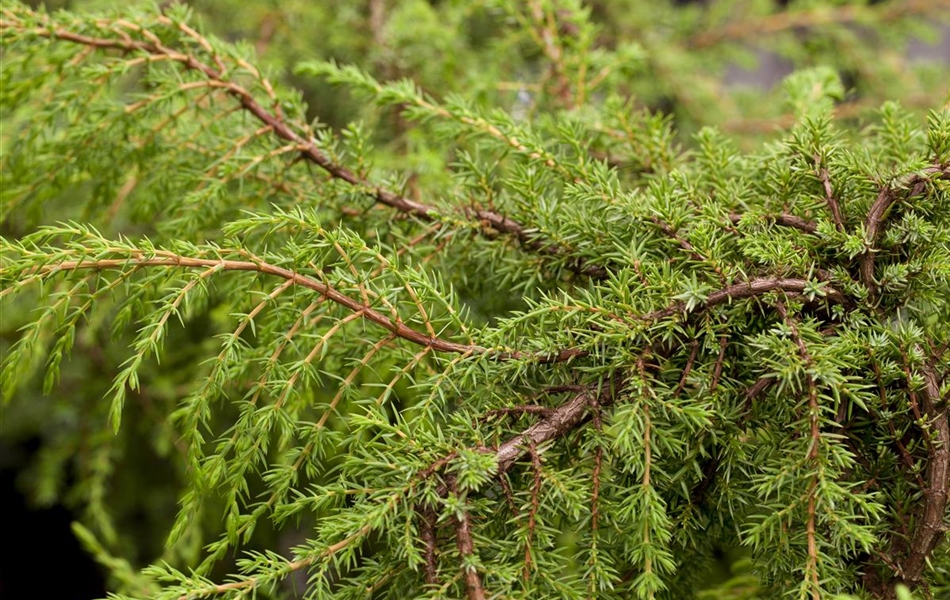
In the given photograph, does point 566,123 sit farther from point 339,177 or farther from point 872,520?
point 872,520

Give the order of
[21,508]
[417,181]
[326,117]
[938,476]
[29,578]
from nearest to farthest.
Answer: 1. [938,476]
2. [417,181]
3. [326,117]
4. [29,578]
5. [21,508]

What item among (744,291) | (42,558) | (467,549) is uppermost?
(744,291)

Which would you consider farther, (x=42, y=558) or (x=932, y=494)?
(x=42, y=558)

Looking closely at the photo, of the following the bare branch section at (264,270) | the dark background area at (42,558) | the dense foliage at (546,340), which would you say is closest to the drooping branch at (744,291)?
the dense foliage at (546,340)

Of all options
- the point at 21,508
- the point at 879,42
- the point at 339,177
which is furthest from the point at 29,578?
the point at 879,42

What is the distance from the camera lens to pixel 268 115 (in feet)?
2.58

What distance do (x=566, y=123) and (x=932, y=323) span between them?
344 millimetres

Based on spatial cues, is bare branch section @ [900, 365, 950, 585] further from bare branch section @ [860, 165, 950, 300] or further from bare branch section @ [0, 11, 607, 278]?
bare branch section @ [0, 11, 607, 278]

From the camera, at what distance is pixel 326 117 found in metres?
1.66

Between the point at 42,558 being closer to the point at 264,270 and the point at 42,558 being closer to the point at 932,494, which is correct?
the point at 264,270

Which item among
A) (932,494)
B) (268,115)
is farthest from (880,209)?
(268,115)

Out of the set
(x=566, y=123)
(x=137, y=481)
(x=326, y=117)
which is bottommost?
(x=137, y=481)

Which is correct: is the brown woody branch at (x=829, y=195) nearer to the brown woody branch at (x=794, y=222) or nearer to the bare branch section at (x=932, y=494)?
the brown woody branch at (x=794, y=222)

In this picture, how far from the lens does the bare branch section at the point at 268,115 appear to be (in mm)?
726
